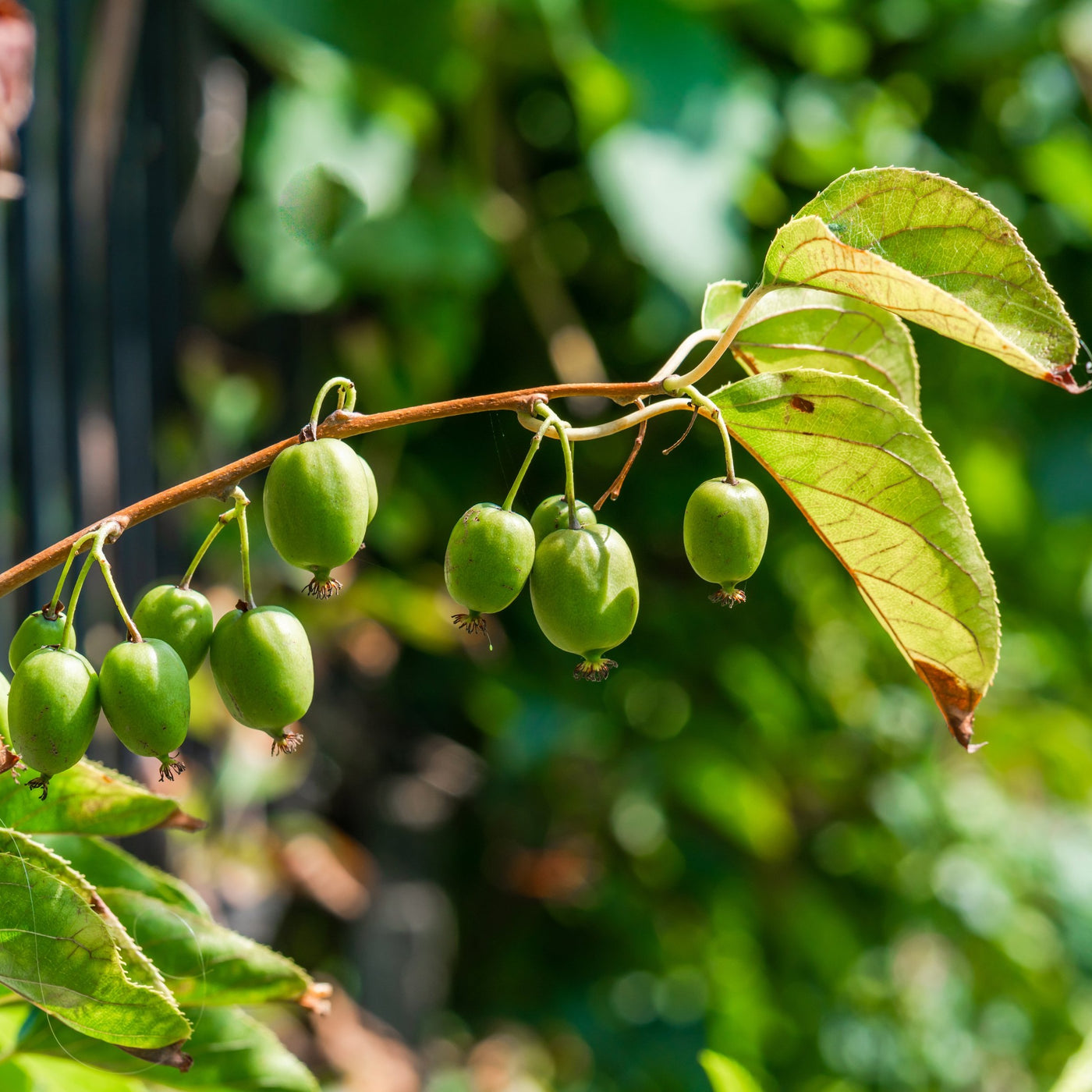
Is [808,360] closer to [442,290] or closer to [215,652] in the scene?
[215,652]

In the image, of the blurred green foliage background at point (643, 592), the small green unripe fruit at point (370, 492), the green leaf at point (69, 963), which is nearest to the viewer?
the green leaf at point (69, 963)

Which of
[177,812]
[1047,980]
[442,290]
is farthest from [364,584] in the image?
[1047,980]

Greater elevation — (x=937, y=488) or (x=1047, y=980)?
(x=937, y=488)

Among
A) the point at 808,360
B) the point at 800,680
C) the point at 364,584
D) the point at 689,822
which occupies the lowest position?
the point at 689,822

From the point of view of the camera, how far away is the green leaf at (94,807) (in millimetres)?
615

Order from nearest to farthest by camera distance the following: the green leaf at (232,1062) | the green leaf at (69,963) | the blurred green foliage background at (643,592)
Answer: the green leaf at (69,963), the green leaf at (232,1062), the blurred green foliage background at (643,592)

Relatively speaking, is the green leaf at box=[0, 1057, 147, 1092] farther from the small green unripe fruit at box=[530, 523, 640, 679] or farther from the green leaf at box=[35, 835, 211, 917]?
the small green unripe fruit at box=[530, 523, 640, 679]

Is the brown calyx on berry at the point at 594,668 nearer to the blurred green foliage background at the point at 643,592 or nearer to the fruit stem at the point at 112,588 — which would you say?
the fruit stem at the point at 112,588

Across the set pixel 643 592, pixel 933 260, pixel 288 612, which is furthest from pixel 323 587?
pixel 643 592

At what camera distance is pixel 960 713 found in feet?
1.80

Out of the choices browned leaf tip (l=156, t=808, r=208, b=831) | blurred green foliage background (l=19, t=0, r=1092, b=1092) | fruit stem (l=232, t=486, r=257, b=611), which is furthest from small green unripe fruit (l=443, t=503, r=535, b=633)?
blurred green foliage background (l=19, t=0, r=1092, b=1092)

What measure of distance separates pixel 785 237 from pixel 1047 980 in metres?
2.74

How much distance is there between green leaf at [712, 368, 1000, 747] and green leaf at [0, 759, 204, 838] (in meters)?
0.39

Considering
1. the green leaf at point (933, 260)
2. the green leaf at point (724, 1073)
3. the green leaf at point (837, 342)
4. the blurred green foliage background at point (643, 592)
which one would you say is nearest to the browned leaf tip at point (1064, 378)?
the green leaf at point (933, 260)
